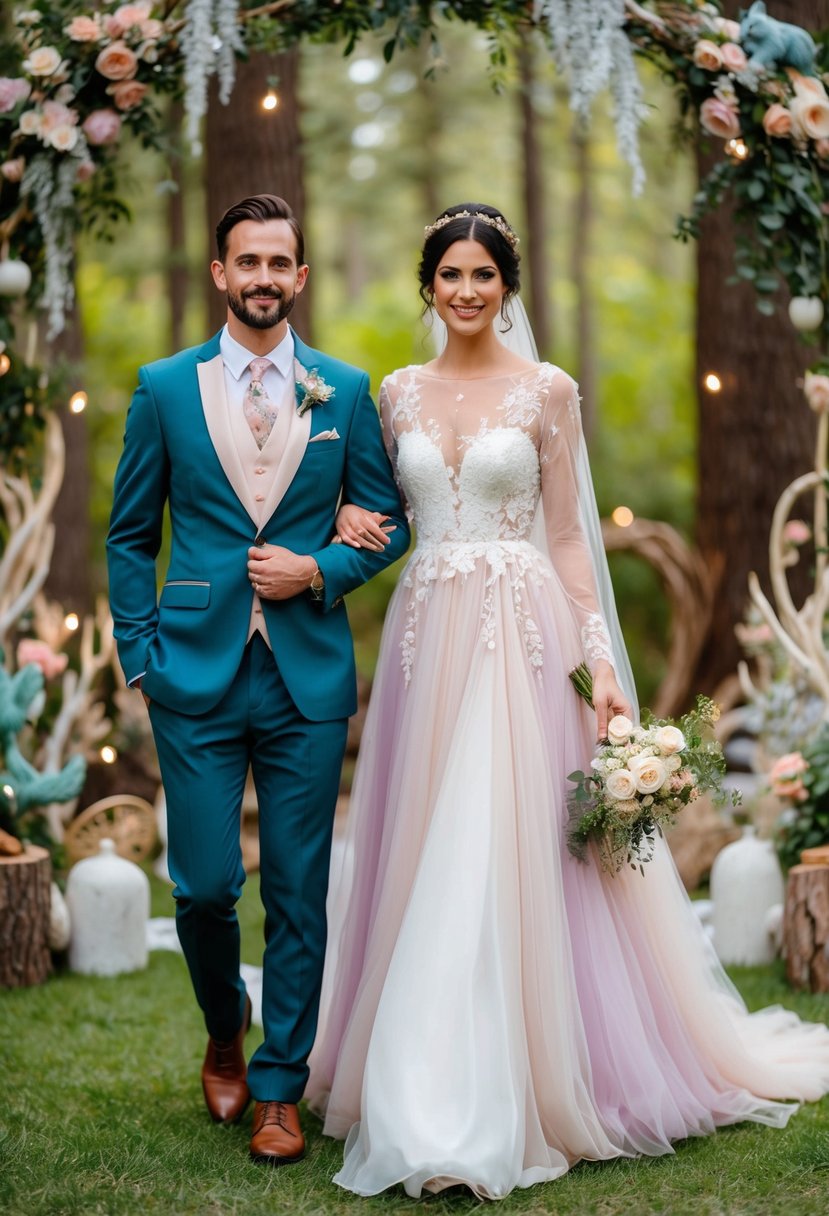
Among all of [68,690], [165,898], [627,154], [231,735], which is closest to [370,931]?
[231,735]

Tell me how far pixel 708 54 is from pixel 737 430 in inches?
127

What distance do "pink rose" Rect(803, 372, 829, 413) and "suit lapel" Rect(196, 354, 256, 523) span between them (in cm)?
255

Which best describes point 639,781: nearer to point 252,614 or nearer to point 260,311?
point 252,614

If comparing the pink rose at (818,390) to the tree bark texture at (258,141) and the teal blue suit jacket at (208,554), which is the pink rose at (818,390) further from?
the tree bark texture at (258,141)

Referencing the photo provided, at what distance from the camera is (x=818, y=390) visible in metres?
5.38

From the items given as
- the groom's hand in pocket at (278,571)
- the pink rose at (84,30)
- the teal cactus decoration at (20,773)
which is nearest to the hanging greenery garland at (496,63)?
the pink rose at (84,30)

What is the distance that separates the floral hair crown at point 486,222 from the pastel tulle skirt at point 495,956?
0.93 metres

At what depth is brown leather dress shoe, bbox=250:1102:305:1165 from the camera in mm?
3686

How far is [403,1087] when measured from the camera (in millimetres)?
3439

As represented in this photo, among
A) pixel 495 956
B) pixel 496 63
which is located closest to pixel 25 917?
pixel 495 956

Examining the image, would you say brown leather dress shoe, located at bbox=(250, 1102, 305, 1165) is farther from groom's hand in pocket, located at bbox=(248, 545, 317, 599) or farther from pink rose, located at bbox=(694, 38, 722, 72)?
pink rose, located at bbox=(694, 38, 722, 72)

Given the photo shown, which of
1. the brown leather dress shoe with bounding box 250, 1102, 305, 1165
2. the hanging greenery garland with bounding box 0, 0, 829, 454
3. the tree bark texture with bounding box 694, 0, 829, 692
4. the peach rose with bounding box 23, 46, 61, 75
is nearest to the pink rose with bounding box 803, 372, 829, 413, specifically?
the hanging greenery garland with bounding box 0, 0, 829, 454

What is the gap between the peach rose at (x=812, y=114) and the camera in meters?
4.81

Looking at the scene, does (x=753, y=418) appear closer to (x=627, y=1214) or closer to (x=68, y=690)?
(x=68, y=690)
